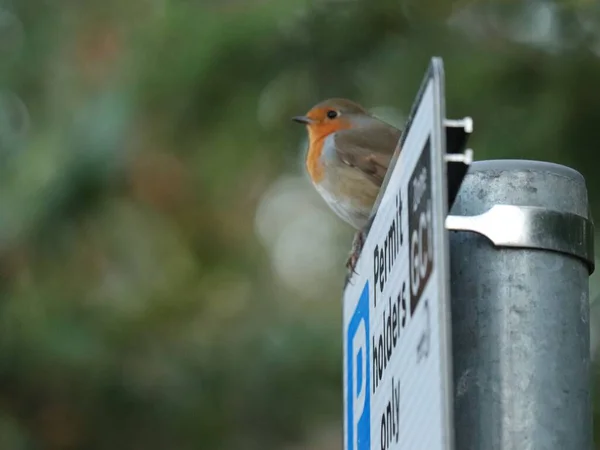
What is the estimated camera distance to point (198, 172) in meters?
6.39

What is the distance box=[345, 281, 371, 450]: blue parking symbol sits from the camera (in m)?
2.17

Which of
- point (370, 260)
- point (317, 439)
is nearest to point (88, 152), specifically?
point (317, 439)

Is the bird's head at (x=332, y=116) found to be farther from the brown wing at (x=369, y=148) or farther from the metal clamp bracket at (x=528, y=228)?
the metal clamp bracket at (x=528, y=228)

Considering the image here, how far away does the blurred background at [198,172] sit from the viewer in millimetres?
5285

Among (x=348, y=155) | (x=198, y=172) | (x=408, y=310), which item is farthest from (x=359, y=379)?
Result: (x=198, y=172)

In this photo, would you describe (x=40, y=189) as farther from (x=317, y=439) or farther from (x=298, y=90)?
(x=317, y=439)

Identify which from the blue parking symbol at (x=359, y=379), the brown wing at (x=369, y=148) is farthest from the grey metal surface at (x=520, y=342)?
the brown wing at (x=369, y=148)

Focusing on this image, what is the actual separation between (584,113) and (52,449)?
11.8 feet

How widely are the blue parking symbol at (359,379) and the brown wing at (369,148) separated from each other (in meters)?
1.99

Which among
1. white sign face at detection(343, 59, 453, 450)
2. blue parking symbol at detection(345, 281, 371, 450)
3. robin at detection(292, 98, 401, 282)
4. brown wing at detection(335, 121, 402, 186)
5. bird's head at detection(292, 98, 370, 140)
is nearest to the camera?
white sign face at detection(343, 59, 453, 450)

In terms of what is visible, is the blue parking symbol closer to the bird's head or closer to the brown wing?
the brown wing

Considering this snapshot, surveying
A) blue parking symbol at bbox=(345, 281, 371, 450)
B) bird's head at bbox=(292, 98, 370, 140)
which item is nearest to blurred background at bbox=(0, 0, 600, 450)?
bird's head at bbox=(292, 98, 370, 140)

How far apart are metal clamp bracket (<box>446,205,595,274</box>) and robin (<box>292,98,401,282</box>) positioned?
7.24ft

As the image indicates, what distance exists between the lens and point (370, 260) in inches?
86.0
